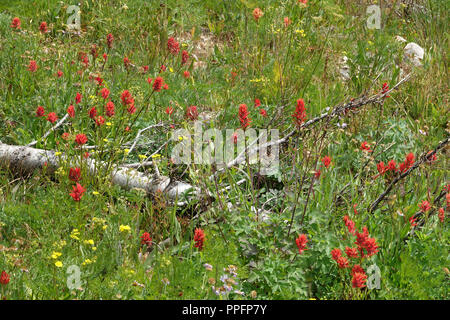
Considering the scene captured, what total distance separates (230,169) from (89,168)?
3.06 ft

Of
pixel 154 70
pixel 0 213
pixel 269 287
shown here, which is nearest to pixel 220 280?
pixel 269 287

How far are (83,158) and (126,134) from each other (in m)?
0.71

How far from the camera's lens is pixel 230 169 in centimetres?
368

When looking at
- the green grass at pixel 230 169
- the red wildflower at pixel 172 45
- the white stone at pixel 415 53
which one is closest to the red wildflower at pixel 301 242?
the green grass at pixel 230 169

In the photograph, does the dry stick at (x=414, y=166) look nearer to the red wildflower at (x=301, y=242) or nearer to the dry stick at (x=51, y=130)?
the red wildflower at (x=301, y=242)

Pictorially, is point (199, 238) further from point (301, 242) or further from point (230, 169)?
point (230, 169)

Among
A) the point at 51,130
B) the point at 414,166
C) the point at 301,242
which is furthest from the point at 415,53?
the point at 301,242

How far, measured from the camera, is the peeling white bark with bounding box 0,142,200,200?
3518 mm

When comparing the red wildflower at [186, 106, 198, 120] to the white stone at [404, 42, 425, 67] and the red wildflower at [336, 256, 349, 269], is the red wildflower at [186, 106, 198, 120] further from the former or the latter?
the white stone at [404, 42, 425, 67]

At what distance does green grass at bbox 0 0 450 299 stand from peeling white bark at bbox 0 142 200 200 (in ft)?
Result: 0.27

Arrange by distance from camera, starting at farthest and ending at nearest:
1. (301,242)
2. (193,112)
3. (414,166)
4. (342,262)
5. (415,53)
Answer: (415,53) → (193,112) → (414,166) → (301,242) → (342,262)

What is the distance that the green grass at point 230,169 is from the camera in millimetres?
2594

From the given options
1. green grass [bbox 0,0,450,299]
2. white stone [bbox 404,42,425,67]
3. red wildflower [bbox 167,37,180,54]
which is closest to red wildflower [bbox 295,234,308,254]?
green grass [bbox 0,0,450,299]

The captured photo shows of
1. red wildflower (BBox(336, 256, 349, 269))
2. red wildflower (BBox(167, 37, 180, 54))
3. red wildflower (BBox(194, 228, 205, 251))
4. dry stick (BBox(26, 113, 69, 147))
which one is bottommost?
red wildflower (BBox(194, 228, 205, 251))
